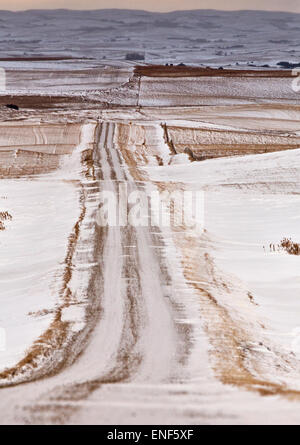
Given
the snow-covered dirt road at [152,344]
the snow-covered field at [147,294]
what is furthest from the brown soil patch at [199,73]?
the snow-covered dirt road at [152,344]

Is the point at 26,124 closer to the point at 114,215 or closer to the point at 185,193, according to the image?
the point at 185,193

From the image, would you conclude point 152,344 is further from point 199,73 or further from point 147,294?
point 199,73

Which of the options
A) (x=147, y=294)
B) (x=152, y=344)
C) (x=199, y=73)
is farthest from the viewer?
(x=199, y=73)

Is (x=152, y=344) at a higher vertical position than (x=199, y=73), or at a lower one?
lower

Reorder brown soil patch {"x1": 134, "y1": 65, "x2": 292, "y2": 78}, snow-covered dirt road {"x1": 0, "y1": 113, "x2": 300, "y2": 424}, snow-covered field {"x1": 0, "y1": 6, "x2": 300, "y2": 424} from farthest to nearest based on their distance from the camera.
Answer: brown soil patch {"x1": 134, "y1": 65, "x2": 292, "y2": 78} → snow-covered field {"x1": 0, "y1": 6, "x2": 300, "y2": 424} → snow-covered dirt road {"x1": 0, "y1": 113, "x2": 300, "y2": 424}

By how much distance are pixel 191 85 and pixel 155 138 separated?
40380 millimetres

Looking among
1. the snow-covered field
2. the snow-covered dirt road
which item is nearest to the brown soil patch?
the snow-covered field

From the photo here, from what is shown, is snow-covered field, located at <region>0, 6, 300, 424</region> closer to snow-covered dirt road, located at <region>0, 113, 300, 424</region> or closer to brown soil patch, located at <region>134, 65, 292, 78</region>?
snow-covered dirt road, located at <region>0, 113, 300, 424</region>

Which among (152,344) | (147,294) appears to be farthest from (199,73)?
(152,344)

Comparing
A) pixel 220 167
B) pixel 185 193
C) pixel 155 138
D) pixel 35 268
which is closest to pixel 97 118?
pixel 155 138

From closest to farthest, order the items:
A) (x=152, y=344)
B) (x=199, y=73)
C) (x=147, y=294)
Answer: (x=152, y=344) < (x=147, y=294) < (x=199, y=73)

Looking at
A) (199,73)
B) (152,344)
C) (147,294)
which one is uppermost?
(199,73)

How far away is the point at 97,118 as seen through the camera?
2566 inches

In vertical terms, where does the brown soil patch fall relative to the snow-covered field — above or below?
above
